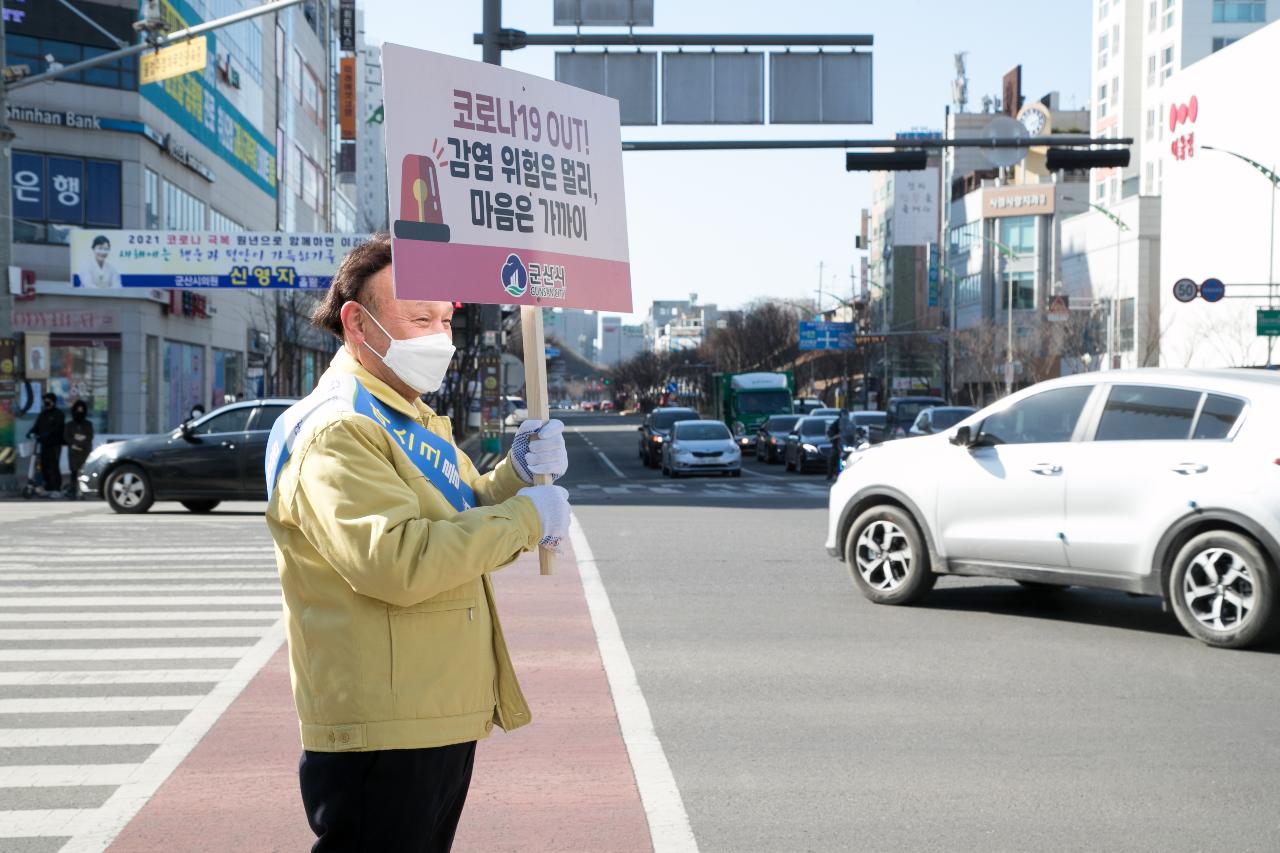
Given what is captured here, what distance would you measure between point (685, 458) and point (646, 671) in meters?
28.3

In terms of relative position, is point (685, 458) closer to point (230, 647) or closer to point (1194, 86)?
point (230, 647)

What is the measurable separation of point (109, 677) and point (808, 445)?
31304mm

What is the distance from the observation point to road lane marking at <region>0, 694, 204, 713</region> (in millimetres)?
7594

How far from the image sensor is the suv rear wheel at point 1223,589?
350 inches

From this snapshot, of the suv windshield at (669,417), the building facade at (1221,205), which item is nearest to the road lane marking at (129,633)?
the suv windshield at (669,417)

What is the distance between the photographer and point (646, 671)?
849 centimetres

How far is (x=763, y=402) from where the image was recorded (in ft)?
182

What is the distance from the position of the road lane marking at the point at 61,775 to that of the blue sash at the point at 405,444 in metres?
3.51

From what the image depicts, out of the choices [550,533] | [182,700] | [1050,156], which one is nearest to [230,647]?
[182,700]

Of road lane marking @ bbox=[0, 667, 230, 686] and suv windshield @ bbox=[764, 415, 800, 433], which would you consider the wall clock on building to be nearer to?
suv windshield @ bbox=[764, 415, 800, 433]

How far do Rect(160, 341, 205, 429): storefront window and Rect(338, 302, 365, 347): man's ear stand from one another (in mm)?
39273

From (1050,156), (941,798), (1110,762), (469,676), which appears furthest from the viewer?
(1050,156)

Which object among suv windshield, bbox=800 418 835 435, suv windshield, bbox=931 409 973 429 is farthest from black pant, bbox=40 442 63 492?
suv windshield, bbox=800 418 835 435

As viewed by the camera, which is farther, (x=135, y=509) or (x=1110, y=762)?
(x=135, y=509)
